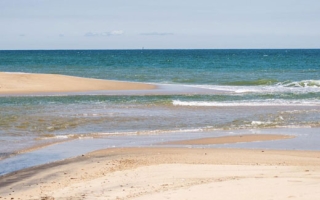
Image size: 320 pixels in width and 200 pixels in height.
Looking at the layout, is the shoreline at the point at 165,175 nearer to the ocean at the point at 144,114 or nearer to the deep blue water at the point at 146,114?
the ocean at the point at 144,114

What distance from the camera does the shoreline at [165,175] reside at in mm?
8750

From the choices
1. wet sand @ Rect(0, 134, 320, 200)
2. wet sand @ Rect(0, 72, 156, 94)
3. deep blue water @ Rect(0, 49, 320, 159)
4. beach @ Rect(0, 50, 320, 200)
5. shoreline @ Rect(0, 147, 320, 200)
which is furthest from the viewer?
wet sand @ Rect(0, 72, 156, 94)

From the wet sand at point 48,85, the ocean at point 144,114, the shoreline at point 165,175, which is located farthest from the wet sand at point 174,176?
the wet sand at point 48,85

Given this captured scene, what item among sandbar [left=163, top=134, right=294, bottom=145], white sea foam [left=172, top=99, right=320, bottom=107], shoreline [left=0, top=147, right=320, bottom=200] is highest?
shoreline [left=0, top=147, right=320, bottom=200]

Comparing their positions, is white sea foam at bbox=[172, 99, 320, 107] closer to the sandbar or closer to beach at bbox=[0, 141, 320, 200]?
the sandbar

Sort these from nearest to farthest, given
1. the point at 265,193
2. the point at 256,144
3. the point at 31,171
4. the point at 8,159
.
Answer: the point at 265,193 → the point at 31,171 → the point at 8,159 → the point at 256,144

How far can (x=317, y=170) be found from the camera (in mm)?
10352

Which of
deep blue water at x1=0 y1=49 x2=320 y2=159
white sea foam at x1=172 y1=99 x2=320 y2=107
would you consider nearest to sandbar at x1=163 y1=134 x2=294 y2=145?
deep blue water at x1=0 y1=49 x2=320 y2=159

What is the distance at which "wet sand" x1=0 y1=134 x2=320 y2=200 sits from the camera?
8508 mm

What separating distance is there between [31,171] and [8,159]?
1.75 m

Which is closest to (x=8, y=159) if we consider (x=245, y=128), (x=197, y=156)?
(x=197, y=156)

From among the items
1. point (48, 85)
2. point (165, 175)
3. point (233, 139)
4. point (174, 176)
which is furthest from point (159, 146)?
point (48, 85)

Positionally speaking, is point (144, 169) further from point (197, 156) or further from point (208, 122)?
point (208, 122)

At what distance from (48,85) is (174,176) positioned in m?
25.5
